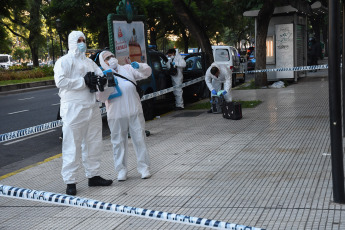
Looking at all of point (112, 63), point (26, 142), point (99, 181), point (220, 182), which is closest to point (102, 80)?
point (112, 63)

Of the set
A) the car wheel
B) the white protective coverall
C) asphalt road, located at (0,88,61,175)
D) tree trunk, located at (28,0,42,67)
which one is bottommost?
asphalt road, located at (0,88,61,175)

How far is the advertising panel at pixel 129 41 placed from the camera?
9.80m

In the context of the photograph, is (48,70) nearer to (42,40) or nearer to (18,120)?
(42,40)

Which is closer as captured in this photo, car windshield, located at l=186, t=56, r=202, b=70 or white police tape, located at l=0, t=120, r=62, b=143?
white police tape, located at l=0, t=120, r=62, b=143

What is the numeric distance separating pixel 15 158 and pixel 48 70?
28585mm

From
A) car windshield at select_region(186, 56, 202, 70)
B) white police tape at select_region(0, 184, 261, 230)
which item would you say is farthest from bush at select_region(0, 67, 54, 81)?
white police tape at select_region(0, 184, 261, 230)

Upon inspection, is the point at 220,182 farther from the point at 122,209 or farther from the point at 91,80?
the point at 122,209

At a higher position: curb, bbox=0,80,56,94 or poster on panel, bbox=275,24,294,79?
poster on panel, bbox=275,24,294,79

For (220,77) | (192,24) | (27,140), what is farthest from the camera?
(192,24)

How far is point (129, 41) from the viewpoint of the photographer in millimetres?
10281

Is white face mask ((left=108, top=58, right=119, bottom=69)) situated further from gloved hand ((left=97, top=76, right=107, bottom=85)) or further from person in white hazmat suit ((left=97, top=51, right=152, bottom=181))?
gloved hand ((left=97, top=76, right=107, bottom=85))

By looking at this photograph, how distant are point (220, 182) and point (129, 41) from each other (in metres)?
4.95

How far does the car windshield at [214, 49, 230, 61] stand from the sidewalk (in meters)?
11.1

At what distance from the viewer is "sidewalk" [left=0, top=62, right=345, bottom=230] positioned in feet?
16.2
